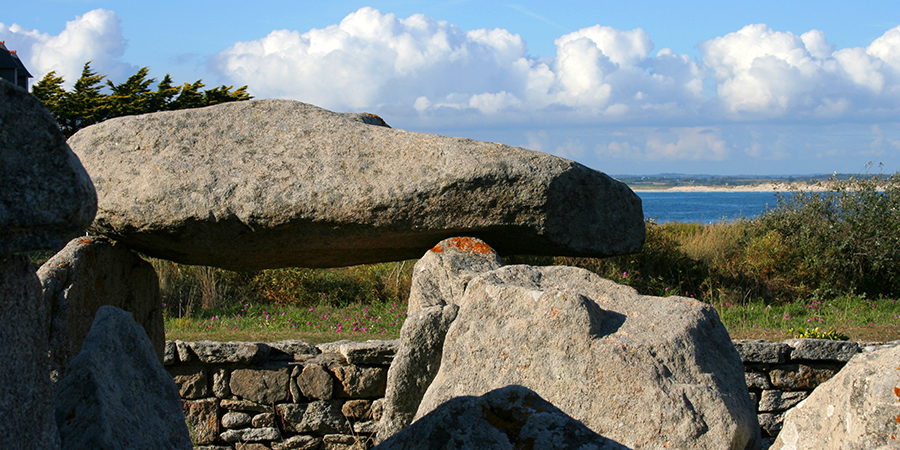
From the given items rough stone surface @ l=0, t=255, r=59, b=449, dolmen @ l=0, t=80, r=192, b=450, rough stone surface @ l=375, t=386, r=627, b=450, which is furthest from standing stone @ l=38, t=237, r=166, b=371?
rough stone surface @ l=375, t=386, r=627, b=450

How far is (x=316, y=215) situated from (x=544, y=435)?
10.3ft

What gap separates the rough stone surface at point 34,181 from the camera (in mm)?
1696

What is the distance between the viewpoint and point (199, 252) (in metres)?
5.46

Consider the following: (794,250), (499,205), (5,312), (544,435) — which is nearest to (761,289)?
(794,250)

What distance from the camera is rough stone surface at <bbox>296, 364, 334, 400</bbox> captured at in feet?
18.8

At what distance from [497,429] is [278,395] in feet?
13.3

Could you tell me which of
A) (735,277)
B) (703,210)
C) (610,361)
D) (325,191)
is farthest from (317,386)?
(703,210)

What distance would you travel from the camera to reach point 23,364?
1.79 meters

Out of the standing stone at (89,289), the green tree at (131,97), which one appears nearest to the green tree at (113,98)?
the green tree at (131,97)

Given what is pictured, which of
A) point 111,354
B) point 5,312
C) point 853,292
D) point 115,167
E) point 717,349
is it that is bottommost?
point 853,292

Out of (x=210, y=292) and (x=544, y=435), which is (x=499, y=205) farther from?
(x=210, y=292)

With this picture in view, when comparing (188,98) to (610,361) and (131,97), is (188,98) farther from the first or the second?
(610,361)

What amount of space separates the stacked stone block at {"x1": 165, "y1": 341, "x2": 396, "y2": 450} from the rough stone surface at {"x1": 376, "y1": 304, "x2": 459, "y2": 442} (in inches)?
50.2

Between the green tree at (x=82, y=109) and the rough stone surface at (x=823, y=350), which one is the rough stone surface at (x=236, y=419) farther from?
the green tree at (x=82, y=109)
